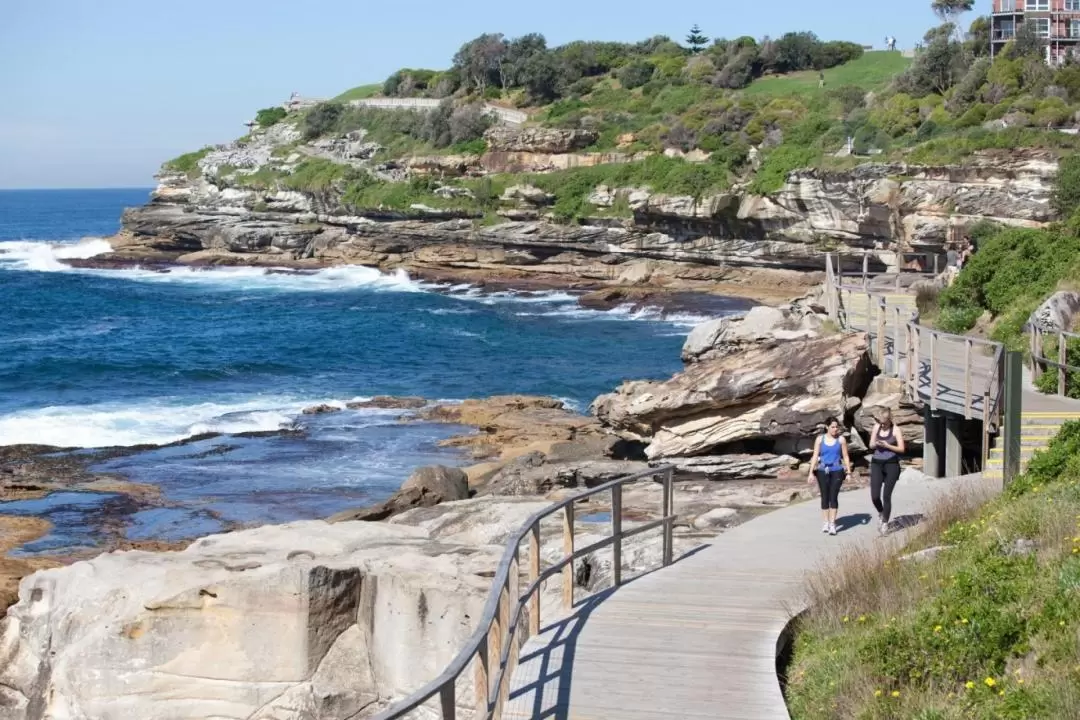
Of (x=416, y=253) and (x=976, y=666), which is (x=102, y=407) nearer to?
(x=976, y=666)

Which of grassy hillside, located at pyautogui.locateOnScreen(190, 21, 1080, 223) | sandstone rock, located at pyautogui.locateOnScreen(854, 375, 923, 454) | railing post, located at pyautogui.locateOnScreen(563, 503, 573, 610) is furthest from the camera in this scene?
grassy hillside, located at pyautogui.locateOnScreen(190, 21, 1080, 223)

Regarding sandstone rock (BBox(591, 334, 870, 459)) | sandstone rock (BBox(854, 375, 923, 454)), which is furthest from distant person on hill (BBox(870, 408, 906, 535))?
sandstone rock (BBox(591, 334, 870, 459))

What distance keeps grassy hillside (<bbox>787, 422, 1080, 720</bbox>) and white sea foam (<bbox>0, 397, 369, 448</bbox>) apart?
79.8 ft

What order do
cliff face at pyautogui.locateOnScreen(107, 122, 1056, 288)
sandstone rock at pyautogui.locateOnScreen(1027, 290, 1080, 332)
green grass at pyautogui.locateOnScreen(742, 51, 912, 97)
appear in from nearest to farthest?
sandstone rock at pyautogui.locateOnScreen(1027, 290, 1080, 332) → cliff face at pyautogui.locateOnScreen(107, 122, 1056, 288) → green grass at pyautogui.locateOnScreen(742, 51, 912, 97)

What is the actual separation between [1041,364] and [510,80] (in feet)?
270

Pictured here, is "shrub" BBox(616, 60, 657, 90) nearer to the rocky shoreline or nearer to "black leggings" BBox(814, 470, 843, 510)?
the rocky shoreline

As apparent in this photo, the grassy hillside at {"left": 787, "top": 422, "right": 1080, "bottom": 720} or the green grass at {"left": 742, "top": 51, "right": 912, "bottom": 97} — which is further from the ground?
the green grass at {"left": 742, "top": 51, "right": 912, "bottom": 97}

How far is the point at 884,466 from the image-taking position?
42.9ft

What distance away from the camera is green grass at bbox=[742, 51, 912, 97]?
83375 mm

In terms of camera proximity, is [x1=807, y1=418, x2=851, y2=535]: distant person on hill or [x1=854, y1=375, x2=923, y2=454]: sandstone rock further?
[x1=854, y1=375, x2=923, y2=454]: sandstone rock

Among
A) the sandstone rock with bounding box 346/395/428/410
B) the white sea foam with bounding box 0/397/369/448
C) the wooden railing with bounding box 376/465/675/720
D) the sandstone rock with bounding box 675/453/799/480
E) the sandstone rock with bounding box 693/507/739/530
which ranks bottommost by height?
the sandstone rock with bounding box 346/395/428/410

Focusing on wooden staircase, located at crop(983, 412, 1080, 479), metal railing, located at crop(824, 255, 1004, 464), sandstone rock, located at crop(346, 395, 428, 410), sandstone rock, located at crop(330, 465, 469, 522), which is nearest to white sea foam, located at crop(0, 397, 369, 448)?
sandstone rock, located at crop(346, 395, 428, 410)

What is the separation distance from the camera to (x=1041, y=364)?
19234 millimetres

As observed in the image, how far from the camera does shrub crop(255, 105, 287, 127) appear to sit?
112 meters
